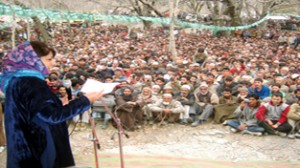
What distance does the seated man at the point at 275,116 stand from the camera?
16.3 ft

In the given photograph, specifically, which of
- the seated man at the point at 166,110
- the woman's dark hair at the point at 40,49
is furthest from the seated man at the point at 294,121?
the woman's dark hair at the point at 40,49

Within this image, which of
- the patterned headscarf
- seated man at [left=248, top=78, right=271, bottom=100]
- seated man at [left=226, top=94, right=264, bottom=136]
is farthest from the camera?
seated man at [left=248, top=78, right=271, bottom=100]

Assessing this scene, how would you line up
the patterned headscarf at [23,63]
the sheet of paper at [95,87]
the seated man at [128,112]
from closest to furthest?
the patterned headscarf at [23,63], the sheet of paper at [95,87], the seated man at [128,112]

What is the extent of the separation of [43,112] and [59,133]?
1.09ft

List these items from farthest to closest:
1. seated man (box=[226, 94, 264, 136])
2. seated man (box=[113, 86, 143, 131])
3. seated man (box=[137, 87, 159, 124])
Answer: seated man (box=[137, 87, 159, 124]) < seated man (box=[113, 86, 143, 131]) < seated man (box=[226, 94, 264, 136])

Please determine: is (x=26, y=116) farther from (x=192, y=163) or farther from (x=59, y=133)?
(x=192, y=163)

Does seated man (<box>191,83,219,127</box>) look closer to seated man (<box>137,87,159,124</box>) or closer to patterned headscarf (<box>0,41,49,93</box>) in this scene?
seated man (<box>137,87,159,124</box>)

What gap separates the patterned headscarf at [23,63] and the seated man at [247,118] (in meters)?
3.92

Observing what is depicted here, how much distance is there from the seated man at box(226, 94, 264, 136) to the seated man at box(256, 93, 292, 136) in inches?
4.0

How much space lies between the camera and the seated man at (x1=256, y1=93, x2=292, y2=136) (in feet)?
16.3

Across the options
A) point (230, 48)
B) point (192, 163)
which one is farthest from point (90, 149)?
point (230, 48)

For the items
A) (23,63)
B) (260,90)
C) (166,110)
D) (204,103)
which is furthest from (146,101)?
(23,63)

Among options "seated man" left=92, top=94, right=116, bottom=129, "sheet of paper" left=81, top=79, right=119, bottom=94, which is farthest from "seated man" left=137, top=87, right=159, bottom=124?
"sheet of paper" left=81, top=79, right=119, bottom=94

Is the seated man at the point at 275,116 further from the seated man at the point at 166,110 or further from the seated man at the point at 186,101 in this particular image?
the seated man at the point at 166,110
